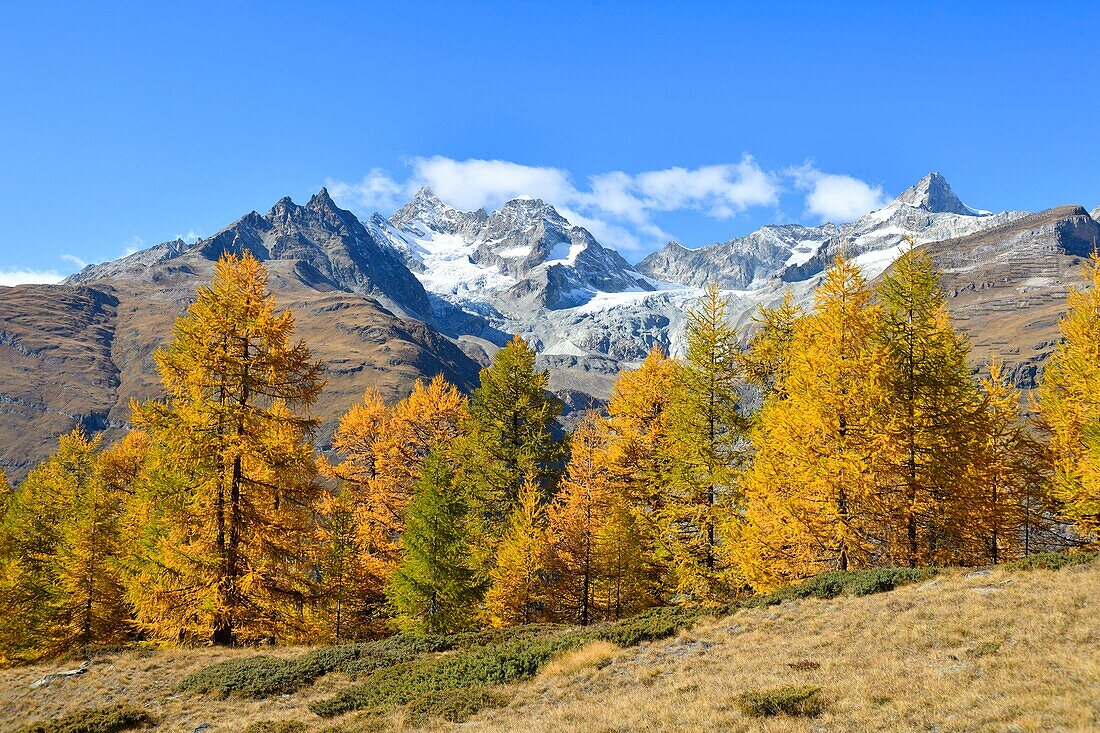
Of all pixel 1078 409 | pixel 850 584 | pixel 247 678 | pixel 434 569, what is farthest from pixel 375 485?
pixel 1078 409

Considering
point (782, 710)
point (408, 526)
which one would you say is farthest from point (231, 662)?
point (782, 710)

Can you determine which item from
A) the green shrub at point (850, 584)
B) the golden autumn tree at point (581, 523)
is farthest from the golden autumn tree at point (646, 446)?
the green shrub at point (850, 584)

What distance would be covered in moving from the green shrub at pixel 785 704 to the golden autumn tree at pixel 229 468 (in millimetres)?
16320

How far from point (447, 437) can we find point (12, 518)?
22.9 metres

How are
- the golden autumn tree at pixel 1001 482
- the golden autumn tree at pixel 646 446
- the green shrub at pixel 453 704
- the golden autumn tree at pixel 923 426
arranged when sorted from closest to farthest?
1. the green shrub at pixel 453 704
2. the golden autumn tree at pixel 923 426
3. the golden autumn tree at pixel 1001 482
4. the golden autumn tree at pixel 646 446

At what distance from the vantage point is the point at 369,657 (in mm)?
19469

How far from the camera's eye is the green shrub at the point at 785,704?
379 inches

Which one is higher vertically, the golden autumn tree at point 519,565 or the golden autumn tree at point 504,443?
the golden autumn tree at point 504,443

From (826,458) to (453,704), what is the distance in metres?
12.8

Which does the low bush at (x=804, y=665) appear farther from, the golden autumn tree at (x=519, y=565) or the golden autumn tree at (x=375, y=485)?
the golden autumn tree at (x=375, y=485)

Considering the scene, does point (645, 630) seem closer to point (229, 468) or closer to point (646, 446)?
point (646, 446)

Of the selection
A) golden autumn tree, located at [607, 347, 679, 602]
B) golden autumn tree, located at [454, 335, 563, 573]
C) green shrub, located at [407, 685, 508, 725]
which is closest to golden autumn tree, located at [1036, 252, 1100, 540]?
golden autumn tree, located at [607, 347, 679, 602]

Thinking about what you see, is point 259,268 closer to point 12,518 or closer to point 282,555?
point 282,555

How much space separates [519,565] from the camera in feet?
93.9
